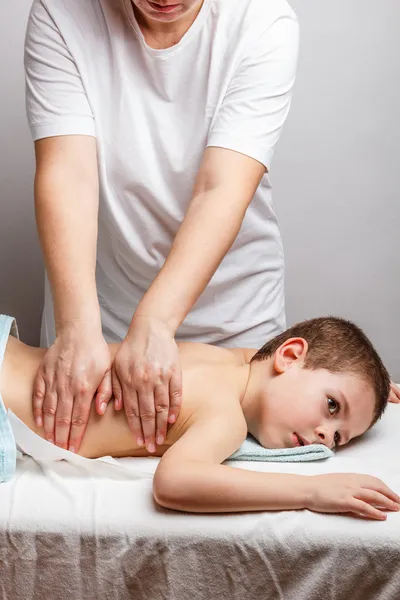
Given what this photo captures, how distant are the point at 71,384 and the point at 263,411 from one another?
0.37 metres

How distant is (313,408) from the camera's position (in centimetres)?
169

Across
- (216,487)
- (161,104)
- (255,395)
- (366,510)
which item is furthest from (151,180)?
(366,510)

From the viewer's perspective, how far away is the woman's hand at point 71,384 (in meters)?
1.60

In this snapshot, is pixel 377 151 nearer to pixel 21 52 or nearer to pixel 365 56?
pixel 365 56

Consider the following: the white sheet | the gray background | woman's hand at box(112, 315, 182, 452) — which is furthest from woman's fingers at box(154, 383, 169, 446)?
the gray background

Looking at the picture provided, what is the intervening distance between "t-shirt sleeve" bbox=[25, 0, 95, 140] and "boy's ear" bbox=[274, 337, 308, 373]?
59 cm

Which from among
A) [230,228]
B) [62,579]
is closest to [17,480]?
[62,579]

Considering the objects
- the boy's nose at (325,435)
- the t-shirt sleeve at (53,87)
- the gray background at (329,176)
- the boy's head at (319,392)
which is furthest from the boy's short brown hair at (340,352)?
the gray background at (329,176)

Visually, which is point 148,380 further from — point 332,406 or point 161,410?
point 332,406

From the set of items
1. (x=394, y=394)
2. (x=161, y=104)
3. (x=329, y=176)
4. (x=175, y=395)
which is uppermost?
(x=161, y=104)

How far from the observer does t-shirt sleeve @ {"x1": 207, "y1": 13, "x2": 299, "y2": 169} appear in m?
1.80

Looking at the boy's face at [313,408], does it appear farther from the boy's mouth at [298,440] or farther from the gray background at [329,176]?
the gray background at [329,176]

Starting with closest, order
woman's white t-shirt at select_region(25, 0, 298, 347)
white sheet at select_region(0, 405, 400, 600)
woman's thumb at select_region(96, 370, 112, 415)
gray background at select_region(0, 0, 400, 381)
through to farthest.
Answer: white sheet at select_region(0, 405, 400, 600) < woman's thumb at select_region(96, 370, 112, 415) < woman's white t-shirt at select_region(25, 0, 298, 347) < gray background at select_region(0, 0, 400, 381)

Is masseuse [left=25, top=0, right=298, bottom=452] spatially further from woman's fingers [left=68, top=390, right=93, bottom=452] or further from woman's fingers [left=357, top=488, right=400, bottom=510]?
woman's fingers [left=357, top=488, right=400, bottom=510]
